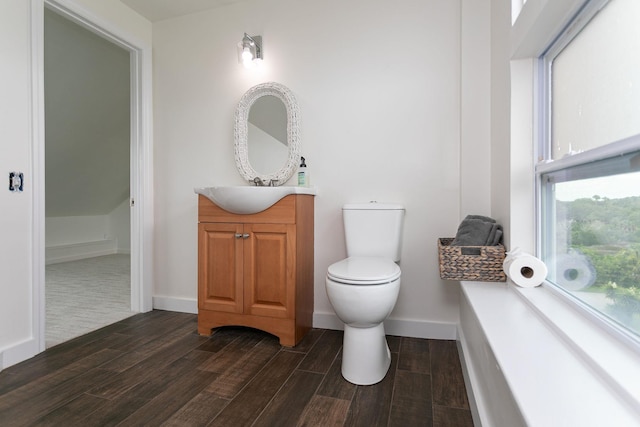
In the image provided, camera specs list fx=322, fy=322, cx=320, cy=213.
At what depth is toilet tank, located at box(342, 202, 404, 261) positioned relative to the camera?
74.7 inches

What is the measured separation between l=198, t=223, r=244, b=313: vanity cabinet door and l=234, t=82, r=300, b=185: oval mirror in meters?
0.45

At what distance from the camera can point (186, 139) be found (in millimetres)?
2475

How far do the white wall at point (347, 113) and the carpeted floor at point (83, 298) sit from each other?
540 mm

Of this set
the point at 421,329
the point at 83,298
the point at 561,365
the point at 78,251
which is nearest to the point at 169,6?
the point at 83,298

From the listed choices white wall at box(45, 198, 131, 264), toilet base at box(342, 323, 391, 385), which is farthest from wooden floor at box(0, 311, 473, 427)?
white wall at box(45, 198, 131, 264)

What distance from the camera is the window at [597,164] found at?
31.0 inches

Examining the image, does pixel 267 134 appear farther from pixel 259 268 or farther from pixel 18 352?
pixel 18 352

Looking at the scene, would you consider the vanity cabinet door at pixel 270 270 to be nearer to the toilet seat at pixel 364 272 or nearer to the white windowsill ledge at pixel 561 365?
the toilet seat at pixel 364 272

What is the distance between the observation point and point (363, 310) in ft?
4.67

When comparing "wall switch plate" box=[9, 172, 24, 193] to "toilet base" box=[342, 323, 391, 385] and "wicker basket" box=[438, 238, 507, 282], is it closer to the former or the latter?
"toilet base" box=[342, 323, 391, 385]

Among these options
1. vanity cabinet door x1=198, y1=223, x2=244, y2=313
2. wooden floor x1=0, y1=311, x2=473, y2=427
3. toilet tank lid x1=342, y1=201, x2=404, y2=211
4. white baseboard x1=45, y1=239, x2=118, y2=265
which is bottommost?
wooden floor x1=0, y1=311, x2=473, y2=427

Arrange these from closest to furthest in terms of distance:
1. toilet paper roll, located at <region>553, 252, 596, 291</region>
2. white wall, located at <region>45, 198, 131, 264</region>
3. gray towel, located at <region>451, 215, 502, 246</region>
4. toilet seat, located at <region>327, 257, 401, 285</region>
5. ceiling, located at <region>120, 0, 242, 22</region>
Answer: toilet paper roll, located at <region>553, 252, 596, 291</region> → toilet seat, located at <region>327, 257, 401, 285</region> → gray towel, located at <region>451, 215, 502, 246</region> → ceiling, located at <region>120, 0, 242, 22</region> → white wall, located at <region>45, 198, 131, 264</region>

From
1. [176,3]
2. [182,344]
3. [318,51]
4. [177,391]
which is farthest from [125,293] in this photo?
[318,51]

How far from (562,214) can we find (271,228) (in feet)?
4.53
